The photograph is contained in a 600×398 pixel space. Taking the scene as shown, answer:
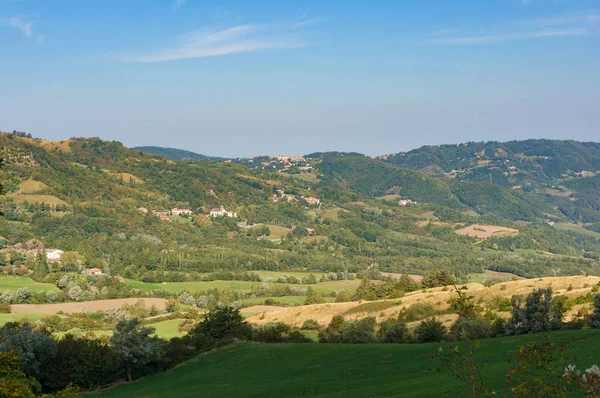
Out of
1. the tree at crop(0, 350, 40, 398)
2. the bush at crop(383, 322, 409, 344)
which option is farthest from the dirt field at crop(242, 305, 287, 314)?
the tree at crop(0, 350, 40, 398)

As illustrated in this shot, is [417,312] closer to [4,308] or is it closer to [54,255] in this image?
[4,308]

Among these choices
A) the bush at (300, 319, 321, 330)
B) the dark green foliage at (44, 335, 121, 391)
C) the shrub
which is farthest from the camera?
the shrub

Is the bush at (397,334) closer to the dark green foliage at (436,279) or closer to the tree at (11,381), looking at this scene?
the tree at (11,381)

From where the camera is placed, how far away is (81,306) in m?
98.2

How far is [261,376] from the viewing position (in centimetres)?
3378

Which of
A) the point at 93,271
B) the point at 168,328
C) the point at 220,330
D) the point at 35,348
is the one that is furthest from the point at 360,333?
the point at 93,271

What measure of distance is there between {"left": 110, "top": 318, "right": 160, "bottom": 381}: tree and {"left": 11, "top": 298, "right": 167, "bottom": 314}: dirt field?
52.7m

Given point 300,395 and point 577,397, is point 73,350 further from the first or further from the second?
point 577,397

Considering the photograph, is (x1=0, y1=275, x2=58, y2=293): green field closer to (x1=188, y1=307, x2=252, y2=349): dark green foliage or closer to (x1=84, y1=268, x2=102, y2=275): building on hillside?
(x1=84, y1=268, x2=102, y2=275): building on hillside

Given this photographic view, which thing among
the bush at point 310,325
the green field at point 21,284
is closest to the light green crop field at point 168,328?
the bush at point 310,325

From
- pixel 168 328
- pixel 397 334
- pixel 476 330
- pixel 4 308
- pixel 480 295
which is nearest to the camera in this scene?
pixel 476 330

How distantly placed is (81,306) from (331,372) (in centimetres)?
8004

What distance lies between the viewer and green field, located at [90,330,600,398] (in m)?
22.4

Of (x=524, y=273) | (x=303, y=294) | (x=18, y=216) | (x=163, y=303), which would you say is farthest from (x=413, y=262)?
(x=18, y=216)
